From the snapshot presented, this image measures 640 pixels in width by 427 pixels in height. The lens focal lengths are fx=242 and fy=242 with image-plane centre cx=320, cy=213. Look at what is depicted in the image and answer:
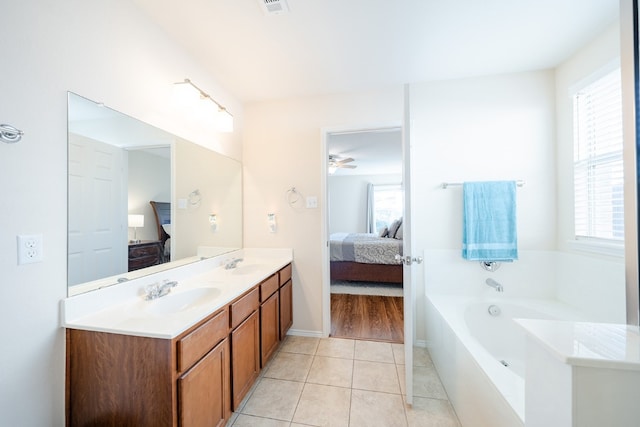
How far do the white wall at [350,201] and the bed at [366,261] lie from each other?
2751mm

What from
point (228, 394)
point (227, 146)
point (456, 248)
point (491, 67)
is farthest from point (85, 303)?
point (491, 67)

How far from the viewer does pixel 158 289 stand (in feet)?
4.66

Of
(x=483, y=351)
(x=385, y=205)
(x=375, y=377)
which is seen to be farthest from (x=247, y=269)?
(x=385, y=205)

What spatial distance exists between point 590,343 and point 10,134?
2.01 metres

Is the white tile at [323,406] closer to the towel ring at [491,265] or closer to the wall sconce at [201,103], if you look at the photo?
the towel ring at [491,265]

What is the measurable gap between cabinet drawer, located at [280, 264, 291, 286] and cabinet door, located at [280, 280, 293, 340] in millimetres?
40

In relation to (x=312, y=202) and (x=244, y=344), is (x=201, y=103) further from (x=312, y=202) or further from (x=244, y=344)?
(x=244, y=344)

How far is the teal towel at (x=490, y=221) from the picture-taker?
6.84ft

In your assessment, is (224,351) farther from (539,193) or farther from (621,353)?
(539,193)

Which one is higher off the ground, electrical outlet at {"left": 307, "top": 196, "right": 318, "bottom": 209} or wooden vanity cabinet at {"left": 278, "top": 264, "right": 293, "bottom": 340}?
electrical outlet at {"left": 307, "top": 196, "right": 318, "bottom": 209}

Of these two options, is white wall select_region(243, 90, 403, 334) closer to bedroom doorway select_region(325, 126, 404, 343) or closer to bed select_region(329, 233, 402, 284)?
bedroom doorway select_region(325, 126, 404, 343)

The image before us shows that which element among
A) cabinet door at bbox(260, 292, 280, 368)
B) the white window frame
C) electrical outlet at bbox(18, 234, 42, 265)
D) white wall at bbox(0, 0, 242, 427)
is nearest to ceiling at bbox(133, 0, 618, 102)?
the white window frame

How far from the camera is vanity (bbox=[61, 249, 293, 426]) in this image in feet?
3.27

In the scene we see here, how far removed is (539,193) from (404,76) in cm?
157
